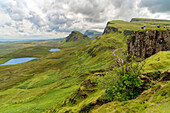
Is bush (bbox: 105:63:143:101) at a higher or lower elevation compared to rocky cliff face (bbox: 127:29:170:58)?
lower

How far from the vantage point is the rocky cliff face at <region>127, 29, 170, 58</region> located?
71.2 metres

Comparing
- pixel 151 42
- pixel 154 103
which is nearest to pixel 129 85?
pixel 154 103

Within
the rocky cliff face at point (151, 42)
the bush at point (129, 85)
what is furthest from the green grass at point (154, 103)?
the rocky cliff face at point (151, 42)

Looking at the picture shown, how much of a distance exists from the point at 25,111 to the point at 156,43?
314ft

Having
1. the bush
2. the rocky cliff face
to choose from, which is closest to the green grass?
the bush

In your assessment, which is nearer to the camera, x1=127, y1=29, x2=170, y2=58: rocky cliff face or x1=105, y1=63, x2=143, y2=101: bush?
x1=105, y1=63, x2=143, y2=101: bush

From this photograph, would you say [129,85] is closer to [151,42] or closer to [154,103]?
[154,103]

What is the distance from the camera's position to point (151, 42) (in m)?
74.9

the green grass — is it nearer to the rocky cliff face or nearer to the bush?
the bush

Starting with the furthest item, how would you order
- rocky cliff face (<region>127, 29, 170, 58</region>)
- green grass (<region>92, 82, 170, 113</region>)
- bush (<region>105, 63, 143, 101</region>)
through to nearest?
rocky cliff face (<region>127, 29, 170, 58</region>) < bush (<region>105, 63, 143, 101</region>) < green grass (<region>92, 82, 170, 113</region>)

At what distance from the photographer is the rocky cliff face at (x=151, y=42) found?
71.2 m

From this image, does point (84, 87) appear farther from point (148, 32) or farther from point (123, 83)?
point (148, 32)

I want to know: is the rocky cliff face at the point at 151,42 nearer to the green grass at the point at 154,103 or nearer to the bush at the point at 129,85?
the bush at the point at 129,85

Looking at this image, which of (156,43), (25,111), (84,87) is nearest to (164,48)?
(156,43)
